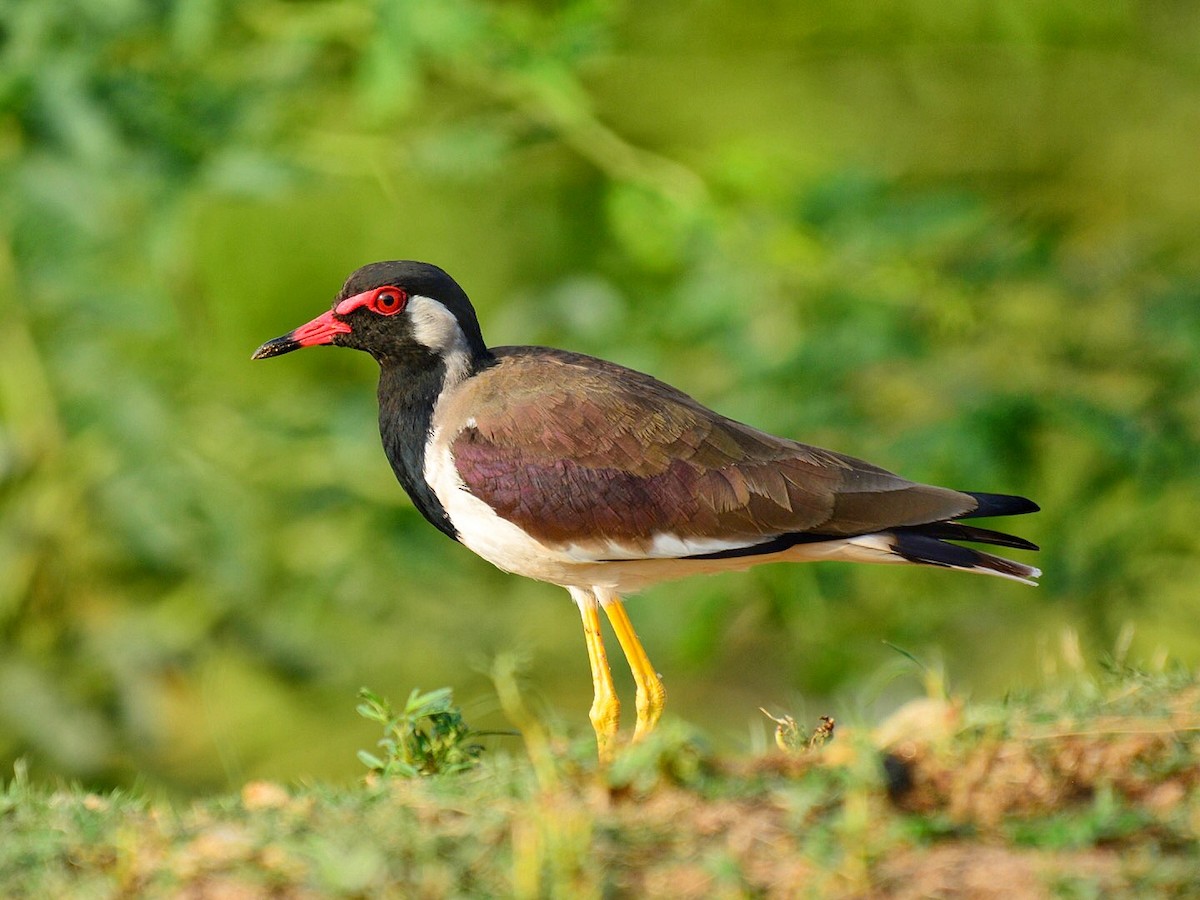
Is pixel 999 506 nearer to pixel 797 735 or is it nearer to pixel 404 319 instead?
pixel 797 735

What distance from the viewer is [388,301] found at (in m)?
5.71

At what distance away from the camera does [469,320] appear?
18.7 feet

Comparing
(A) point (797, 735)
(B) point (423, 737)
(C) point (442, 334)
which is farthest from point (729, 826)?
(C) point (442, 334)

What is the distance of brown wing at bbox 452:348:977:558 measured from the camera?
5305 millimetres

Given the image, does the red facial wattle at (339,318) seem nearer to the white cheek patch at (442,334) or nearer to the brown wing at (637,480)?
the white cheek patch at (442,334)

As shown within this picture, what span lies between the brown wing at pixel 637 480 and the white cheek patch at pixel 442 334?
186 millimetres

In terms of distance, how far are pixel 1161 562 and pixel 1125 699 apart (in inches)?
165

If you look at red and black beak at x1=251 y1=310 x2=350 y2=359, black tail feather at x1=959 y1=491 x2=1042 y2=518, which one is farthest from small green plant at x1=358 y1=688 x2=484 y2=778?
black tail feather at x1=959 y1=491 x2=1042 y2=518

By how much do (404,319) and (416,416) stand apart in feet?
1.12

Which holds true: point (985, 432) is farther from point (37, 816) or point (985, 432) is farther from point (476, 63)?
point (37, 816)

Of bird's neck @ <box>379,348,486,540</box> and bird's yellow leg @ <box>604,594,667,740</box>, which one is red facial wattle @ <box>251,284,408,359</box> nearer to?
bird's neck @ <box>379,348,486,540</box>

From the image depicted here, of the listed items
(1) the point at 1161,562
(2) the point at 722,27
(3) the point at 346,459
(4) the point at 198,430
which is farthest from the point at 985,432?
(2) the point at 722,27

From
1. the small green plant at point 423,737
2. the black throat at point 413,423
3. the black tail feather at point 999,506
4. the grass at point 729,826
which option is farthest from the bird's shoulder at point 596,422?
the grass at point 729,826

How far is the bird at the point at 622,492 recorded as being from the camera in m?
A: 5.32
